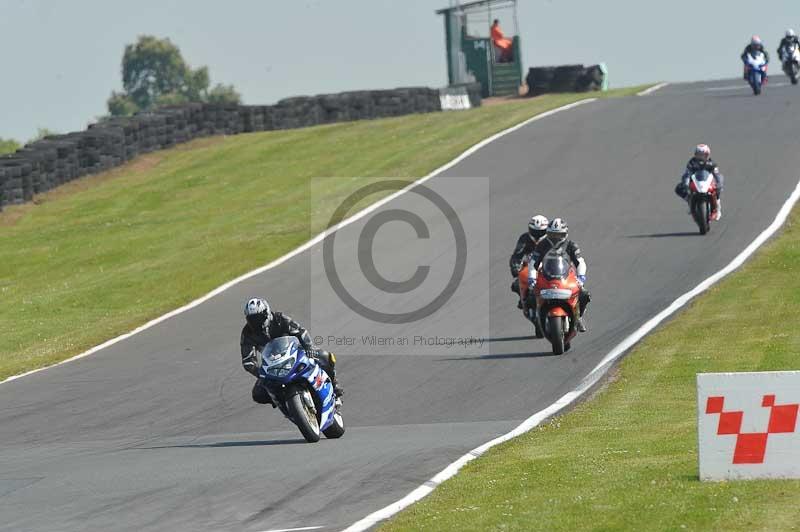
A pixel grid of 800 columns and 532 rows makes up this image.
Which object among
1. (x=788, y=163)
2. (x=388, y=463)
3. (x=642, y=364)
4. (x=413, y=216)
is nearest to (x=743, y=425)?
(x=388, y=463)

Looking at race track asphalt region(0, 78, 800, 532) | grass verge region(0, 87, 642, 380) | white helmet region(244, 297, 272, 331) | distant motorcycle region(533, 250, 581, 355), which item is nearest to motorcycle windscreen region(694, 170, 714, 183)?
race track asphalt region(0, 78, 800, 532)

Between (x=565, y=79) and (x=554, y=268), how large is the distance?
3508cm

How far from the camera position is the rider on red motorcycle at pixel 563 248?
1855cm

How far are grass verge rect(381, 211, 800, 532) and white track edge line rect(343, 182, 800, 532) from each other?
0.14 metres

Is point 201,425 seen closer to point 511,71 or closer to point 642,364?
point 642,364

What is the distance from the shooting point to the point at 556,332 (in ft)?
59.2

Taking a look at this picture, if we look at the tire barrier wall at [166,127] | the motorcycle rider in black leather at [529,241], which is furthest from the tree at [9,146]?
the motorcycle rider in black leather at [529,241]

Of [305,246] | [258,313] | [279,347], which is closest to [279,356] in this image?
[279,347]

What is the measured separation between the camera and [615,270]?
78.9 feet

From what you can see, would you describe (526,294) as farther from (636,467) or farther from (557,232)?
(636,467)

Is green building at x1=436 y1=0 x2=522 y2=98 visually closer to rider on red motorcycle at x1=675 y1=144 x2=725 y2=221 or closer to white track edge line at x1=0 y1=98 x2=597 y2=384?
white track edge line at x1=0 y1=98 x2=597 y2=384

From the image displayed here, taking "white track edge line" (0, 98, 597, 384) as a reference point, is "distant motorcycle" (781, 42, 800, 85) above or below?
→ above

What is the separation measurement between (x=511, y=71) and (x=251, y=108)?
15.0 meters

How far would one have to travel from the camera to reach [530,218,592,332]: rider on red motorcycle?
730 inches
